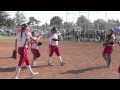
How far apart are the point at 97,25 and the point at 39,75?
30399mm

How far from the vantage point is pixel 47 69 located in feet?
41.5

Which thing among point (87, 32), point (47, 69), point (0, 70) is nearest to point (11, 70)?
point (0, 70)

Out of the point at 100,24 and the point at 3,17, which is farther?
the point at 3,17

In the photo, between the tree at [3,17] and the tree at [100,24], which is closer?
the tree at [100,24]

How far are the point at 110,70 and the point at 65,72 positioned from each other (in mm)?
2251

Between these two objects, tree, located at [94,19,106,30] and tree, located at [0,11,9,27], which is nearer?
tree, located at [94,19,106,30]

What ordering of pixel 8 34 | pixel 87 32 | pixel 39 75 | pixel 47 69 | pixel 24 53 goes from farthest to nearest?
pixel 8 34 < pixel 87 32 < pixel 47 69 < pixel 39 75 < pixel 24 53

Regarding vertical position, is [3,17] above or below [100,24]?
above

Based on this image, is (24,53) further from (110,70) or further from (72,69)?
(110,70)

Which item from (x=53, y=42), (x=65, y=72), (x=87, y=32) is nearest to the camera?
(x=65, y=72)

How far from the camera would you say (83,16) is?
4125 centimetres

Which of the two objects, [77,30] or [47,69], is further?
[77,30]

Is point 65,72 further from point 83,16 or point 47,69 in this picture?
point 83,16

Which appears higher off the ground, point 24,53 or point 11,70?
point 24,53
